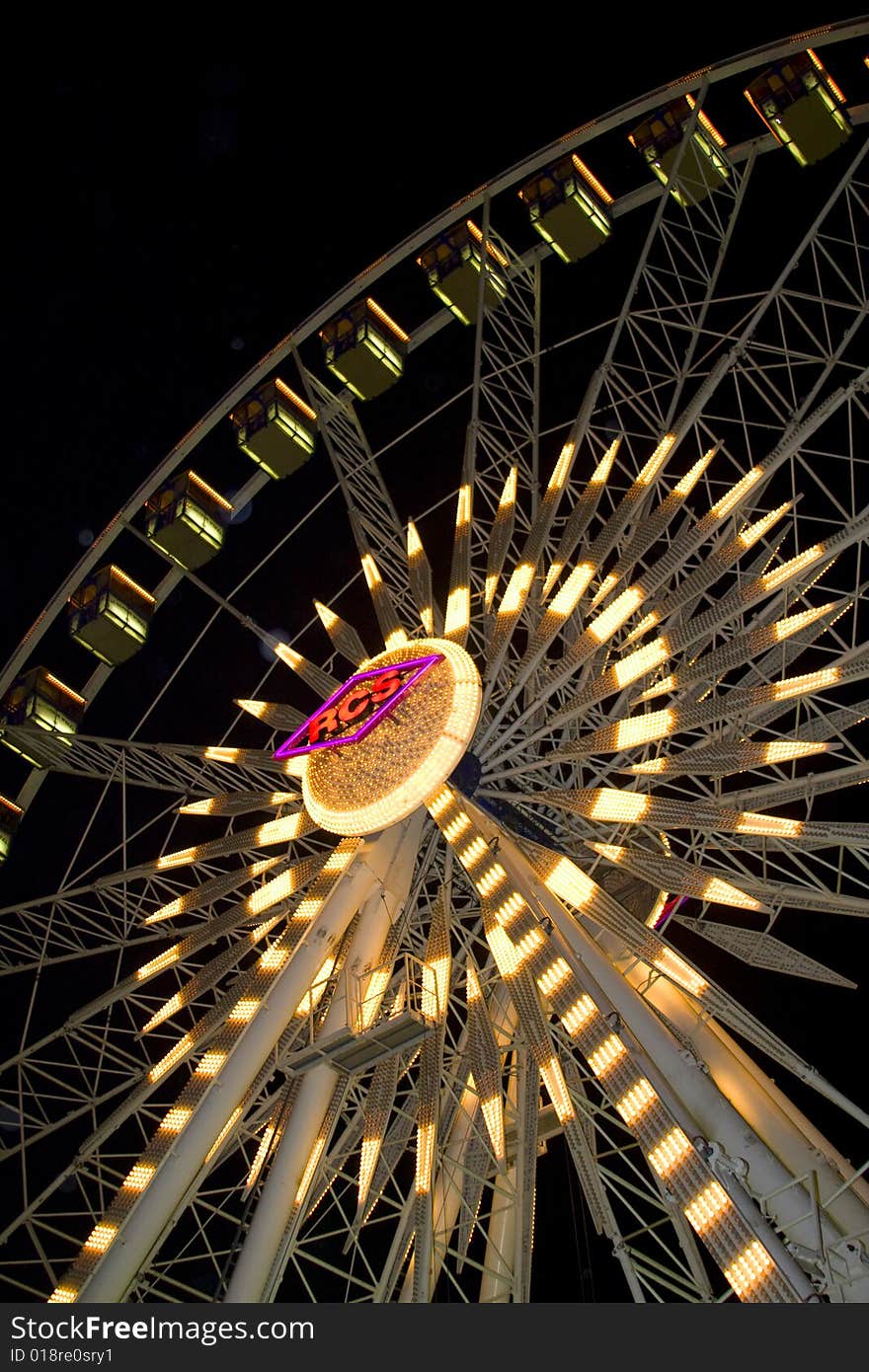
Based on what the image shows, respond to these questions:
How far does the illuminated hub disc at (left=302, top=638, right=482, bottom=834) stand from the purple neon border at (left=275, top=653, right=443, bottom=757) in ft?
0.09

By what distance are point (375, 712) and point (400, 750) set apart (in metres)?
0.57

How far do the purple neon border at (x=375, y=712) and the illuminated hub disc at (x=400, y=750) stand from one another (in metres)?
0.03

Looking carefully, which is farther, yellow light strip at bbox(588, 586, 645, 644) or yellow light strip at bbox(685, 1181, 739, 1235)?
yellow light strip at bbox(588, 586, 645, 644)

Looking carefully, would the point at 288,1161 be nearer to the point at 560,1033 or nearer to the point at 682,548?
the point at 560,1033

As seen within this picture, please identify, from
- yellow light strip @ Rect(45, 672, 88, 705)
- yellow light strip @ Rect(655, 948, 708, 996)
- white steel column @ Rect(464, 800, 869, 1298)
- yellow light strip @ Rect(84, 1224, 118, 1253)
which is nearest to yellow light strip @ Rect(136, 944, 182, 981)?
yellow light strip @ Rect(84, 1224, 118, 1253)

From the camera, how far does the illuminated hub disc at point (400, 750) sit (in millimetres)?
14617

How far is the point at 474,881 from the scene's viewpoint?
1370 cm

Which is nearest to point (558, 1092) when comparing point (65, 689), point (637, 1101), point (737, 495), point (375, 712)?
point (637, 1101)

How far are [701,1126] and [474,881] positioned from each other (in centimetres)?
338

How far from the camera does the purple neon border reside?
15000 mm

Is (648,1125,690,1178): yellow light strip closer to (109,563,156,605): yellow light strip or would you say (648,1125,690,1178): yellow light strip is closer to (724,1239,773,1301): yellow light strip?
(724,1239,773,1301): yellow light strip

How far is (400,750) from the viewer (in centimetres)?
1488

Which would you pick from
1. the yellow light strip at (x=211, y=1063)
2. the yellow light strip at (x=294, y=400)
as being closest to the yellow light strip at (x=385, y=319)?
the yellow light strip at (x=294, y=400)

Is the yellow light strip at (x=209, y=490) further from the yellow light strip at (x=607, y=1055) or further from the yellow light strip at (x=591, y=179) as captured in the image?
the yellow light strip at (x=607, y=1055)
